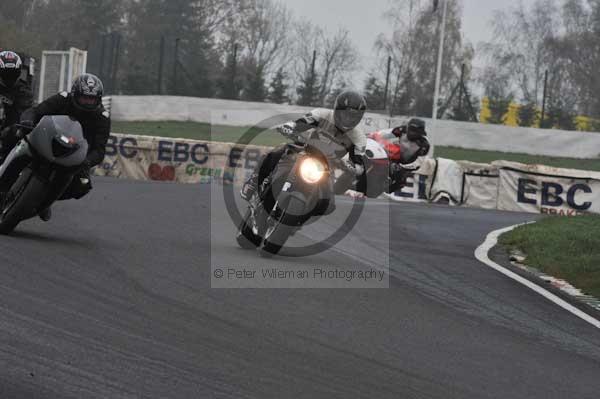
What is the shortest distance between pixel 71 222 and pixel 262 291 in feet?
13.0

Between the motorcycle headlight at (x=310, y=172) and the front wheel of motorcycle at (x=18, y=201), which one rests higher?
the motorcycle headlight at (x=310, y=172)

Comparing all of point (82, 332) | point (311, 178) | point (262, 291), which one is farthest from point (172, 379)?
point (311, 178)

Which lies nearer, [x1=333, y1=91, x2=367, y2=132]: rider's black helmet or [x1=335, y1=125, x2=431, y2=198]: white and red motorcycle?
[x1=333, y1=91, x2=367, y2=132]: rider's black helmet

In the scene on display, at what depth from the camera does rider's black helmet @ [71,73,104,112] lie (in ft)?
30.8

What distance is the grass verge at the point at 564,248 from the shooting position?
10.9m

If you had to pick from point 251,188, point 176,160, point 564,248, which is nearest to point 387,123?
point 176,160

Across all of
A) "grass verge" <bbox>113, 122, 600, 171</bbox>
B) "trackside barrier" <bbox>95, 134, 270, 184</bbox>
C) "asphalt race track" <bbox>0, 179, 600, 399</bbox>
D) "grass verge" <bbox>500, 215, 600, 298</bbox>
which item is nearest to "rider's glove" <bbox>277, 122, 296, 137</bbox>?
"asphalt race track" <bbox>0, 179, 600, 399</bbox>

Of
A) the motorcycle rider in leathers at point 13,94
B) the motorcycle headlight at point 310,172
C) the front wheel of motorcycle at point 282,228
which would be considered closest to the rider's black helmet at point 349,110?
the motorcycle headlight at point 310,172

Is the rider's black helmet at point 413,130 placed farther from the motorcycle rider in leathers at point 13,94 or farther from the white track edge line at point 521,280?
the motorcycle rider in leathers at point 13,94

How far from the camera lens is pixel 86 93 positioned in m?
9.38

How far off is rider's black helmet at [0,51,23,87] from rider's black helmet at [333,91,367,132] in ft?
12.1

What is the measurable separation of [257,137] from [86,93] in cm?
2537

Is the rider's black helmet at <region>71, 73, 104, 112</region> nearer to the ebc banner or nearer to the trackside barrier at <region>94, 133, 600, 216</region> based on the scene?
the trackside barrier at <region>94, 133, 600, 216</region>

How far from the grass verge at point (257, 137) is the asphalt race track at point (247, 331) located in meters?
25.2
